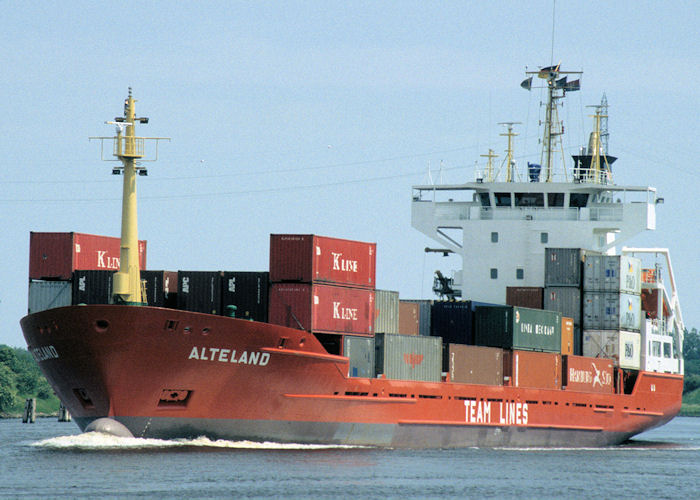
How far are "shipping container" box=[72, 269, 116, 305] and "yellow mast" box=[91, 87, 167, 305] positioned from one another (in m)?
1.30

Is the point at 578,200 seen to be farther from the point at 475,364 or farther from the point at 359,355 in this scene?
the point at 359,355

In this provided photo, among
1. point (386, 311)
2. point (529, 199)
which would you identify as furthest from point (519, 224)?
point (386, 311)

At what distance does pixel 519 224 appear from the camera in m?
53.2

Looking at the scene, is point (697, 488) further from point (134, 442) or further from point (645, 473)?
point (134, 442)

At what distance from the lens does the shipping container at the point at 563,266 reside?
163 ft

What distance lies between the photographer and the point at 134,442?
1389 inches

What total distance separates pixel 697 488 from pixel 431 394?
31.2 ft

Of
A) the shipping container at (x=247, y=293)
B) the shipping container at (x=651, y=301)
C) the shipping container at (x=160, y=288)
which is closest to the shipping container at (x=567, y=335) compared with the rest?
the shipping container at (x=651, y=301)

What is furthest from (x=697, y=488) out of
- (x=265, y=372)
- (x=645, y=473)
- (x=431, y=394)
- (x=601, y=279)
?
(x=601, y=279)

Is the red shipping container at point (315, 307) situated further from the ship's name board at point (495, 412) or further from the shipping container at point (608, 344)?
the shipping container at point (608, 344)

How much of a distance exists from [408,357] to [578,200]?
16.6 m

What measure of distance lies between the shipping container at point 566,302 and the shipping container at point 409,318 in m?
8.44

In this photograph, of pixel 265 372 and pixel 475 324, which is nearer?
pixel 265 372

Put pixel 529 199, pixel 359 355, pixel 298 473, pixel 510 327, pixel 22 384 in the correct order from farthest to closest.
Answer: pixel 22 384 < pixel 529 199 < pixel 510 327 < pixel 359 355 < pixel 298 473
